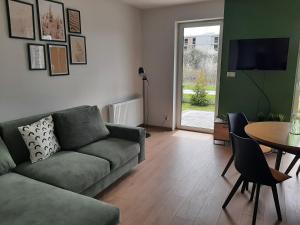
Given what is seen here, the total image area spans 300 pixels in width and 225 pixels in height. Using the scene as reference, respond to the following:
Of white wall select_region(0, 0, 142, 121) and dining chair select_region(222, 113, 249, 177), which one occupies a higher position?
white wall select_region(0, 0, 142, 121)

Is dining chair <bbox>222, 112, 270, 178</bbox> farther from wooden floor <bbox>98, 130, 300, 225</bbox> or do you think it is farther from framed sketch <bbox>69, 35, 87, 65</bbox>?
framed sketch <bbox>69, 35, 87, 65</bbox>

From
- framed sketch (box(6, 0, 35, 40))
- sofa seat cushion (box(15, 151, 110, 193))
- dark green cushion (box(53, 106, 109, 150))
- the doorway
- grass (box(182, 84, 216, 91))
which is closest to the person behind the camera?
sofa seat cushion (box(15, 151, 110, 193))

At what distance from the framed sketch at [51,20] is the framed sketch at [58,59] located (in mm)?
107

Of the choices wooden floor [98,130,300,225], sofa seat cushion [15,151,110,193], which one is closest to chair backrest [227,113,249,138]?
wooden floor [98,130,300,225]

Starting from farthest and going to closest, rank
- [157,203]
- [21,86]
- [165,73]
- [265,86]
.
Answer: [165,73] < [265,86] < [21,86] < [157,203]

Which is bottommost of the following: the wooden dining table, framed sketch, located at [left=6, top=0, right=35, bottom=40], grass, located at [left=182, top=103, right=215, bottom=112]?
grass, located at [left=182, top=103, right=215, bottom=112]

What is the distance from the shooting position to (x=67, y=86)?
338 centimetres

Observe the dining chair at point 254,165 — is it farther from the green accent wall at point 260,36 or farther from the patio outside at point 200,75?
the patio outside at point 200,75

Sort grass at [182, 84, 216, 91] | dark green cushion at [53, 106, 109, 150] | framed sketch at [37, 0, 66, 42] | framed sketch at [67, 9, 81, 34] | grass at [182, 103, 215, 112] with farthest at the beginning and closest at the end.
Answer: grass at [182, 103, 215, 112]
grass at [182, 84, 216, 91]
framed sketch at [67, 9, 81, 34]
framed sketch at [37, 0, 66, 42]
dark green cushion at [53, 106, 109, 150]

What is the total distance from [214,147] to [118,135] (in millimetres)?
1817

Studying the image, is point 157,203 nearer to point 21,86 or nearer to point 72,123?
point 72,123

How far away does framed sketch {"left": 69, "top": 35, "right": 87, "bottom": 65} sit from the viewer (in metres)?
3.36

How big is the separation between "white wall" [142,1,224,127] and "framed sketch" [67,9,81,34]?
1.90 meters

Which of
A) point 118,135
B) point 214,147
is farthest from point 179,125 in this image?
point 118,135
